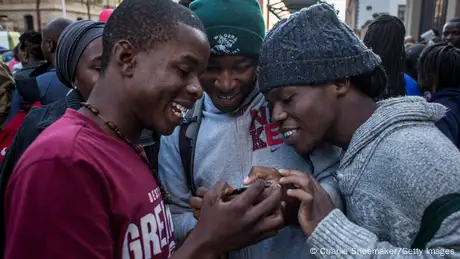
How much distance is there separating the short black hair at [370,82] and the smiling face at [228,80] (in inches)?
19.5

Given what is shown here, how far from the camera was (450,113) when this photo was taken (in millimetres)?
3062

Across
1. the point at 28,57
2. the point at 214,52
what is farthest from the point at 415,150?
the point at 28,57

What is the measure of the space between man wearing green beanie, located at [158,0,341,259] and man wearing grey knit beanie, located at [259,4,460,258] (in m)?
0.16

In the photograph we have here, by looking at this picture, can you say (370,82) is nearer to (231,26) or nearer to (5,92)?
(231,26)

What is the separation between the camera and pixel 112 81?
4.17 ft

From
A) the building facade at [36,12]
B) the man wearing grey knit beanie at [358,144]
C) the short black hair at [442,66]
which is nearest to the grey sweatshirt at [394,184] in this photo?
the man wearing grey knit beanie at [358,144]

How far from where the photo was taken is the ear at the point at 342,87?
1.57 meters

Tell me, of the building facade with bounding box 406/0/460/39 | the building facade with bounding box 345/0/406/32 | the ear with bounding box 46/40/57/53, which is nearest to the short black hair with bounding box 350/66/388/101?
the ear with bounding box 46/40/57/53

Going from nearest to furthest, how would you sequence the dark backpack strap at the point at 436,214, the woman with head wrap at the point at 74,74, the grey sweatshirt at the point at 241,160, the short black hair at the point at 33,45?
the dark backpack strap at the point at 436,214, the grey sweatshirt at the point at 241,160, the woman with head wrap at the point at 74,74, the short black hair at the point at 33,45

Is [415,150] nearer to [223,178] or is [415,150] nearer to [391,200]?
[391,200]

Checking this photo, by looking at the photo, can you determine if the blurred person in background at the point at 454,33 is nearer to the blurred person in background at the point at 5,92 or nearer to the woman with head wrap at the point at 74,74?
the woman with head wrap at the point at 74,74

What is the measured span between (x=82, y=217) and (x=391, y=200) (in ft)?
3.15

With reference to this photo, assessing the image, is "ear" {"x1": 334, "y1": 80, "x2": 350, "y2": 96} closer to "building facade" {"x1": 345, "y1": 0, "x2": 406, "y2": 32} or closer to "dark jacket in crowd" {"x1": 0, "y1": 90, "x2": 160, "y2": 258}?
"dark jacket in crowd" {"x1": 0, "y1": 90, "x2": 160, "y2": 258}

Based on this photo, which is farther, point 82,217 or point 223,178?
point 223,178
